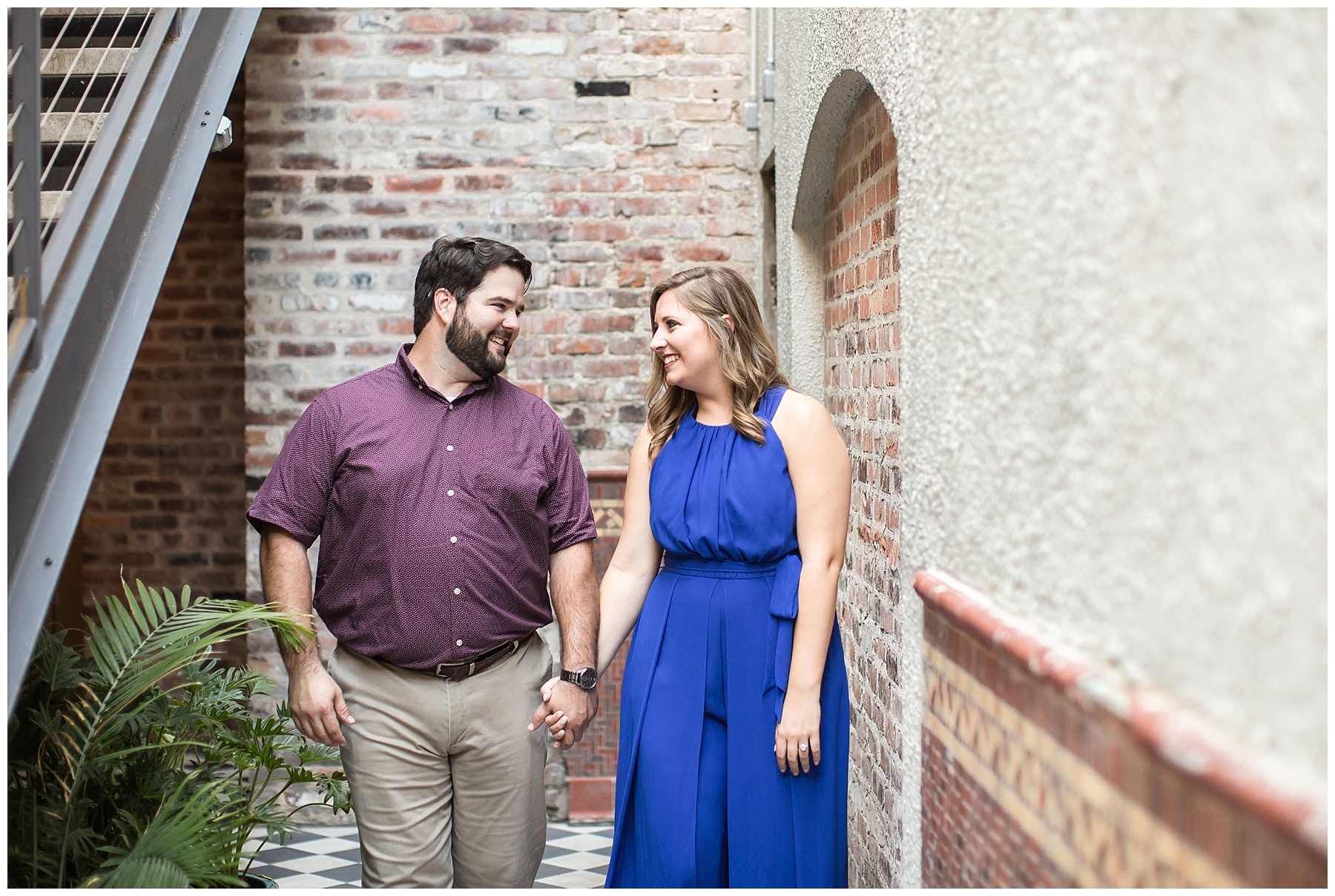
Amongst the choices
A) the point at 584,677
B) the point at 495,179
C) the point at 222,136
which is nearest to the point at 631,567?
the point at 584,677

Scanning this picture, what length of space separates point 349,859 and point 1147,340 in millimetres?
3766

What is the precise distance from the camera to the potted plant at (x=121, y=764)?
6.54 feet

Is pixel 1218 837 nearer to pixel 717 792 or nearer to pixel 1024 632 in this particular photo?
pixel 1024 632

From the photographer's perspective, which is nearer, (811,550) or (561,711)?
(811,550)

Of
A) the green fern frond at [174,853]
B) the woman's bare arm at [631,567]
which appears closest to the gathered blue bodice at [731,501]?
the woman's bare arm at [631,567]

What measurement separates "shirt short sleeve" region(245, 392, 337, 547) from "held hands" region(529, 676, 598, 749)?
26.3 inches

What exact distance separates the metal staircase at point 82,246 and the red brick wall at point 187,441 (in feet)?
8.87

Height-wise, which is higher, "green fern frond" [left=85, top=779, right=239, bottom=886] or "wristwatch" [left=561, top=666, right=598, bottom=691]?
"wristwatch" [left=561, top=666, right=598, bottom=691]

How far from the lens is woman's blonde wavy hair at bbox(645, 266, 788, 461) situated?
95.7 inches

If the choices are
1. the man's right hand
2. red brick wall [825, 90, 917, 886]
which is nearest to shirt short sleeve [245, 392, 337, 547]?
the man's right hand

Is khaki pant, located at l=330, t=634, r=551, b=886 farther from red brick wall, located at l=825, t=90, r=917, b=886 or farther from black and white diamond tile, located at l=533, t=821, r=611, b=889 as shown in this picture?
black and white diamond tile, located at l=533, t=821, r=611, b=889

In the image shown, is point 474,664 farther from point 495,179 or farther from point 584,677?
point 495,179

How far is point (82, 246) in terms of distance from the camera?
2068mm

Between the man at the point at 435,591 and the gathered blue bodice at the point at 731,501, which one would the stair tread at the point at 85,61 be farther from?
the gathered blue bodice at the point at 731,501
